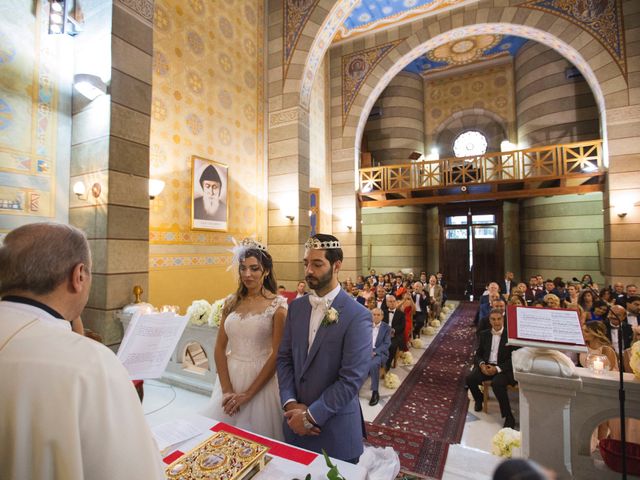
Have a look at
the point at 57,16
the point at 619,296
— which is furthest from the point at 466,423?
the point at 57,16

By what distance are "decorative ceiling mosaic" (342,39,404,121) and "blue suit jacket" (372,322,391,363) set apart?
821cm

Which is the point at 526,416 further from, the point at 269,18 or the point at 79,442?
the point at 269,18

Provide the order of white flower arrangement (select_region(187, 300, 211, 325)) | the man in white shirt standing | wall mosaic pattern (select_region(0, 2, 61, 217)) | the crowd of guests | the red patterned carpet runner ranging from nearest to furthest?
the man in white shirt standing, the red patterned carpet runner, white flower arrangement (select_region(187, 300, 211, 325)), wall mosaic pattern (select_region(0, 2, 61, 217)), the crowd of guests

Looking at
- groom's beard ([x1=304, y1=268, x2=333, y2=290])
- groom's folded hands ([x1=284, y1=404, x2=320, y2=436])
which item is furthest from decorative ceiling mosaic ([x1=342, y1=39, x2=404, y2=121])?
groom's folded hands ([x1=284, y1=404, x2=320, y2=436])

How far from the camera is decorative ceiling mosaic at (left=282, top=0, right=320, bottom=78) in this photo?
7543mm

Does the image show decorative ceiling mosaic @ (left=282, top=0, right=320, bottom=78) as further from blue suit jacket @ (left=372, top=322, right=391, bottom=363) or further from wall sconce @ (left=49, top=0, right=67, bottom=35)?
blue suit jacket @ (left=372, top=322, right=391, bottom=363)

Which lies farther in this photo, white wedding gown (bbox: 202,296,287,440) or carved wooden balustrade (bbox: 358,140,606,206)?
carved wooden balustrade (bbox: 358,140,606,206)

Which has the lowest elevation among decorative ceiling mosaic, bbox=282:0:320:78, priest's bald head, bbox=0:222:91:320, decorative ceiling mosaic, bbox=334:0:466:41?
priest's bald head, bbox=0:222:91:320

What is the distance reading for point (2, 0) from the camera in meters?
3.77

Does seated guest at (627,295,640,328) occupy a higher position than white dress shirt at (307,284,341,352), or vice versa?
white dress shirt at (307,284,341,352)

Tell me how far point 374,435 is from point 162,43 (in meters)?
6.42

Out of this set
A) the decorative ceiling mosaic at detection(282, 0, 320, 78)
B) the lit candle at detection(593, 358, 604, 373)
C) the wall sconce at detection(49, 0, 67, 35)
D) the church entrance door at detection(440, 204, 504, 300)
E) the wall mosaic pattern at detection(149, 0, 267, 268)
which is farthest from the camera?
the church entrance door at detection(440, 204, 504, 300)

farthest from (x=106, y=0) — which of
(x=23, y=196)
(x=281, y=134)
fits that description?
(x=281, y=134)

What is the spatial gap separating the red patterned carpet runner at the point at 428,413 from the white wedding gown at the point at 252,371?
90 cm
